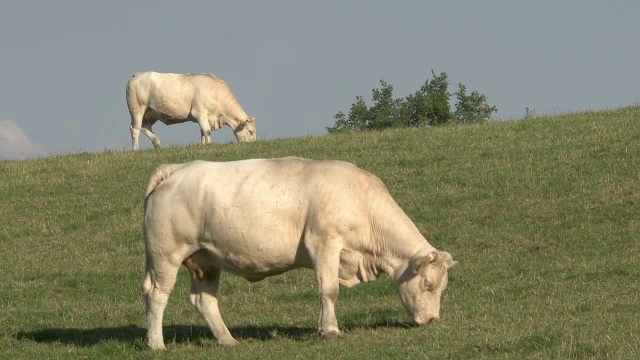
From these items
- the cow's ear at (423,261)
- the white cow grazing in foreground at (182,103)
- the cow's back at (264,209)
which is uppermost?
the white cow grazing in foreground at (182,103)

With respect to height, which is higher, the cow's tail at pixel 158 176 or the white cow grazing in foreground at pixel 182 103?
→ the white cow grazing in foreground at pixel 182 103

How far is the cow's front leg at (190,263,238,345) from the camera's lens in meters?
14.6

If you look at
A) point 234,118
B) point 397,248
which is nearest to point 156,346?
point 397,248

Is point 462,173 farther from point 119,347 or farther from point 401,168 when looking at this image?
point 119,347

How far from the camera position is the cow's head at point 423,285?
1441 centimetres

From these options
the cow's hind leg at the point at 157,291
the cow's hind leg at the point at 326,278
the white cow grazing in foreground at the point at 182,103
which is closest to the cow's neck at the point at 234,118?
the white cow grazing in foreground at the point at 182,103

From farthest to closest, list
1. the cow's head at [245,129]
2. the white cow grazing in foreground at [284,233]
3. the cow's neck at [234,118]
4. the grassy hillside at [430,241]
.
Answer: the cow's head at [245,129] < the cow's neck at [234,118] < the white cow grazing in foreground at [284,233] < the grassy hillside at [430,241]

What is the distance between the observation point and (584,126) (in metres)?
29.8

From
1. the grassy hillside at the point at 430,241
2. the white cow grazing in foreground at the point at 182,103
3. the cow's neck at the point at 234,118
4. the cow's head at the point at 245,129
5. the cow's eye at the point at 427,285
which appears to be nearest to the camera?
the grassy hillside at the point at 430,241

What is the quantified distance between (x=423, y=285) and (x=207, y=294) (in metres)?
2.53

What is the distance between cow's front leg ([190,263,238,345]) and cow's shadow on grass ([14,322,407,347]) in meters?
0.22

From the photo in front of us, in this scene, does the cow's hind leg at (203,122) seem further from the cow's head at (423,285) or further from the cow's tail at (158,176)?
the cow's head at (423,285)

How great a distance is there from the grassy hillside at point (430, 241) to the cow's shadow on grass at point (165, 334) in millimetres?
37

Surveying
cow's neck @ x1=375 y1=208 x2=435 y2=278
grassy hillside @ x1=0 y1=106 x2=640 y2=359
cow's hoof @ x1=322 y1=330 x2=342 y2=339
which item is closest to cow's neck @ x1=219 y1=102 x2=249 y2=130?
grassy hillside @ x1=0 y1=106 x2=640 y2=359
